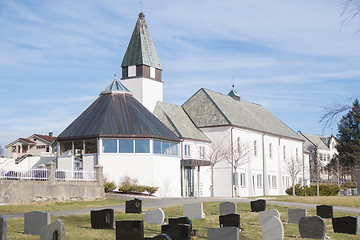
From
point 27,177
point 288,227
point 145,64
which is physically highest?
point 145,64

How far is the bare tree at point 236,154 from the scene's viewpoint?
5069cm

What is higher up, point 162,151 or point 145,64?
point 145,64

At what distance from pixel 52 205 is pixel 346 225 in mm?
16257

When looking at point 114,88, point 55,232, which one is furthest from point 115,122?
point 55,232

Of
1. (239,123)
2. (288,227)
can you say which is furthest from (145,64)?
(288,227)

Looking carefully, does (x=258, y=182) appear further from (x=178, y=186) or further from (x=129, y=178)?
(x=129, y=178)

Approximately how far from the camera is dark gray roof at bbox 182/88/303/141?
53.6 meters

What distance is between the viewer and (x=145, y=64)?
168 feet

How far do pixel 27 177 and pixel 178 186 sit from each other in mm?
17427

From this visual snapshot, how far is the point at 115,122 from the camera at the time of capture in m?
41.9

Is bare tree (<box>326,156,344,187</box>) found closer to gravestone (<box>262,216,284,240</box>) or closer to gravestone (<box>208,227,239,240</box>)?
gravestone (<box>262,216,284,240</box>)

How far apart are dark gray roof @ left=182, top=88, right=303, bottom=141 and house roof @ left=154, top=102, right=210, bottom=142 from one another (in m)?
1.32

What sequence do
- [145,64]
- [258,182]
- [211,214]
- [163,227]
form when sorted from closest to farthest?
[163,227]
[211,214]
[145,64]
[258,182]

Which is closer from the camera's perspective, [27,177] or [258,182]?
[27,177]
